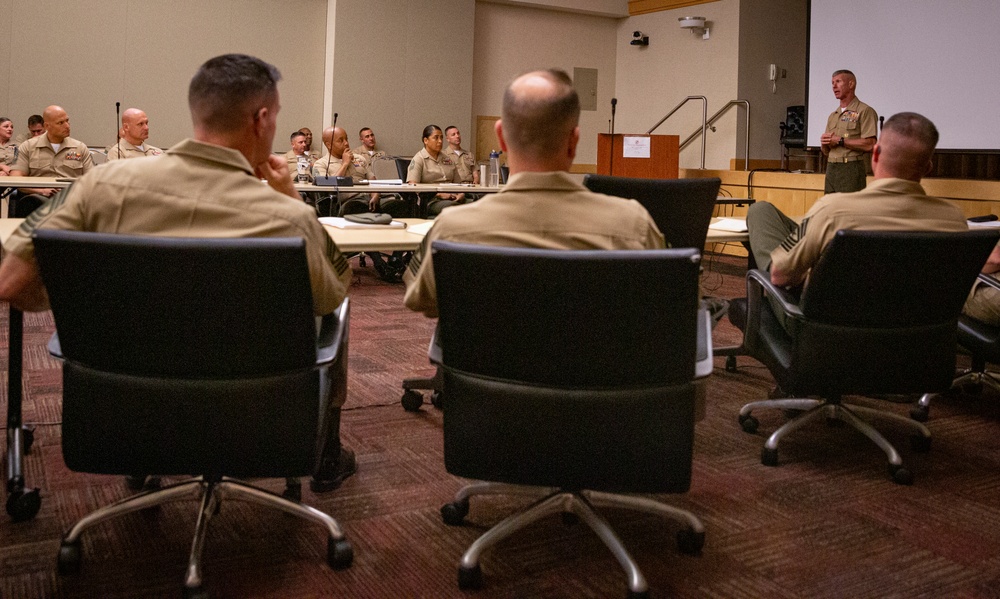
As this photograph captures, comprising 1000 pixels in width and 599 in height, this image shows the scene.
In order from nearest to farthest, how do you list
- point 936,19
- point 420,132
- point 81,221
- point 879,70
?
point 81,221, point 936,19, point 879,70, point 420,132

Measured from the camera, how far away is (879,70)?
8156mm

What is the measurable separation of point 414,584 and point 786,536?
0.98 meters

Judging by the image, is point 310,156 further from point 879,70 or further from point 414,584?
point 414,584

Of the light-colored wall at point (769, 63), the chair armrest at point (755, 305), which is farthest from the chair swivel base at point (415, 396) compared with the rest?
the light-colored wall at point (769, 63)

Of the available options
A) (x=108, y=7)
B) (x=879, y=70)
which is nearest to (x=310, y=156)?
(x=108, y=7)

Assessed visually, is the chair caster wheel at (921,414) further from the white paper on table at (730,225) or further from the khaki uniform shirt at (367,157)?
the khaki uniform shirt at (367,157)

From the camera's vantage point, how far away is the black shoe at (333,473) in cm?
249

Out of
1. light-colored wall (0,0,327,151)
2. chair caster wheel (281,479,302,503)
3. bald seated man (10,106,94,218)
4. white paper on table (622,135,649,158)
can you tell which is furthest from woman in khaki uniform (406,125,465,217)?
chair caster wheel (281,479,302,503)

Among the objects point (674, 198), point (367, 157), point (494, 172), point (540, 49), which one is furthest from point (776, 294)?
point (540, 49)

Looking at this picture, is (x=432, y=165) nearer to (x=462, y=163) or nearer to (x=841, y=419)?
(x=462, y=163)

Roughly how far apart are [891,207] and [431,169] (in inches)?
235

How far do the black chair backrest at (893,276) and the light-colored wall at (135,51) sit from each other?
27.5ft

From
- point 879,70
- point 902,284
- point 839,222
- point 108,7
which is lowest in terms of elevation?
point 902,284

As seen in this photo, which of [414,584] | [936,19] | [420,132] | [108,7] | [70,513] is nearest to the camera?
[414,584]
